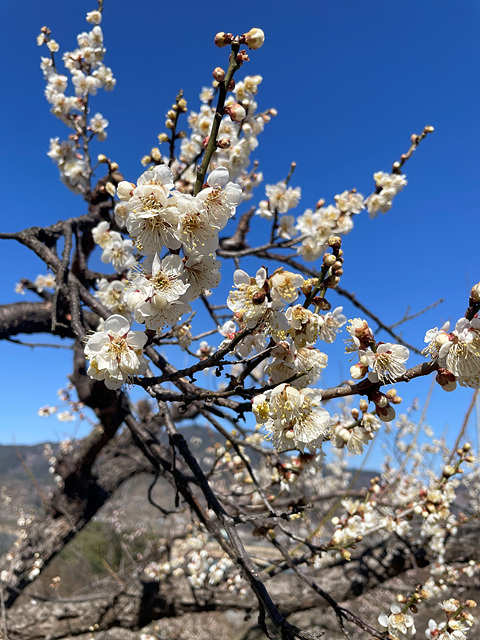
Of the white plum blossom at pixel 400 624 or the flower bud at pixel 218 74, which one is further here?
the white plum blossom at pixel 400 624

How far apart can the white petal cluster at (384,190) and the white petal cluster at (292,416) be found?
1.96 m

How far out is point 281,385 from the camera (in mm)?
780

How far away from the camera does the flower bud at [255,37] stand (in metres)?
0.90

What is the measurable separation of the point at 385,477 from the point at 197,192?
725 cm

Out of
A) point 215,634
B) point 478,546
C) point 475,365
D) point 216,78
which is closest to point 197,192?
point 216,78

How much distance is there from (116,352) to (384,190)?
2190 mm

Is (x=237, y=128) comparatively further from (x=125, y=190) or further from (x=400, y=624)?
(x=400, y=624)

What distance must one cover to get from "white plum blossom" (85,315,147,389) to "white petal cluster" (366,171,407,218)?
6.91 ft

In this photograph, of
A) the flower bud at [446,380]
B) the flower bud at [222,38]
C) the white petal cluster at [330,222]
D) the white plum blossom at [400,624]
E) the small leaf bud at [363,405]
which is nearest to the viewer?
the flower bud at [446,380]

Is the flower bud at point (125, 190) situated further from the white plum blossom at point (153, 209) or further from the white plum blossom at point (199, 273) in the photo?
the white plum blossom at point (199, 273)

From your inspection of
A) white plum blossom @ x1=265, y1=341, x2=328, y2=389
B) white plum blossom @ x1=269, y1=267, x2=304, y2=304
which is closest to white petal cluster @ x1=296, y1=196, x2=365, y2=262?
white plum blossom @ x1=265, y1=341, x2=328, y2=389

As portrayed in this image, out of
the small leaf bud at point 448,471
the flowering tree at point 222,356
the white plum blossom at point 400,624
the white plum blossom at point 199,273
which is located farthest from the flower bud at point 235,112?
the small leaf bud at point 448,471

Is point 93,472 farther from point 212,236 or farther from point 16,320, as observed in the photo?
point 212,236

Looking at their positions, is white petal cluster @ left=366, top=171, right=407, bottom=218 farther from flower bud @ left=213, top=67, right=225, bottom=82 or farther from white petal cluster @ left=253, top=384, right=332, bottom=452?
white petal cluster @ left=253, top=384, right=332, bottom=452
